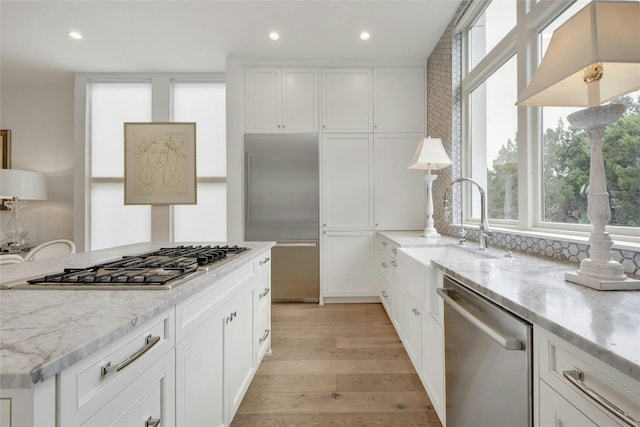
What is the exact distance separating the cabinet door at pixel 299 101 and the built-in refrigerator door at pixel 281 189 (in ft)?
0.56

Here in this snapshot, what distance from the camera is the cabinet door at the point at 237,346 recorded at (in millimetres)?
1291

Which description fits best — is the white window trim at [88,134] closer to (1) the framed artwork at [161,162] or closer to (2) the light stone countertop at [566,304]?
(1) the framed artwork at [161,162]

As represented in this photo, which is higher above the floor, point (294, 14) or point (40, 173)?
point (294, 14)

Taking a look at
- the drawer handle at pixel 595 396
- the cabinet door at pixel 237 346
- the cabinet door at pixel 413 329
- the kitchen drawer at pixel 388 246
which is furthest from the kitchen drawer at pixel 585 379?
the kitchen drawer at pixel 388 246

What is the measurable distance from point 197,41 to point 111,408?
139 inches

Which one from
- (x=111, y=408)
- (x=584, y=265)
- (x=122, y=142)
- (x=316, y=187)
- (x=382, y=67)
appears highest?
(x=382, y=67)

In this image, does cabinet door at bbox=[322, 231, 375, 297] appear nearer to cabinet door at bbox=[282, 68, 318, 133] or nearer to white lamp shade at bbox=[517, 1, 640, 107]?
cabinet door at bbox=[282, 68, 318, 133]

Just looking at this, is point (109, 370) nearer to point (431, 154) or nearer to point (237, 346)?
point (237, 346)

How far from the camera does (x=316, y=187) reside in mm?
3324

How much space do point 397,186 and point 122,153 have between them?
3.75 m

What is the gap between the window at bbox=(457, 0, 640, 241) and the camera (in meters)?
1.27

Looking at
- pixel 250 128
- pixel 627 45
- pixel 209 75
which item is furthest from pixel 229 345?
pixel 209 75

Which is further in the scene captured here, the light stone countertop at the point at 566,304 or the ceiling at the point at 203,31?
the ceiling at the point at 203,31

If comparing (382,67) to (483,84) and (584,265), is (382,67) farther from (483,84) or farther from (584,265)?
(584,265)
